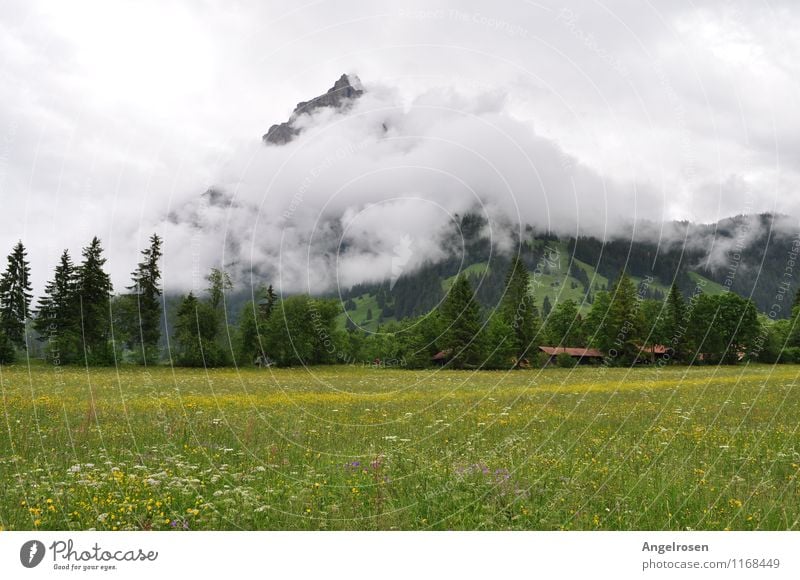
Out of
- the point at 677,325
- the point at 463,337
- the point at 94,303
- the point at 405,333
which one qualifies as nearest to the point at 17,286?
the point at 94,303

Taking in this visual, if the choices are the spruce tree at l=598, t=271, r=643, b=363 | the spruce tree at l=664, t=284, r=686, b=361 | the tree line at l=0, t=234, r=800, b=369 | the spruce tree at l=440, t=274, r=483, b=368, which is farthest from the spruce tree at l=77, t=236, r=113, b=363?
the spruce tree at l=664, t=284, r=686, b=361

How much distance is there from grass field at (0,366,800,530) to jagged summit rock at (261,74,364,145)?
520 cm

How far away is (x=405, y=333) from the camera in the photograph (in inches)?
2484

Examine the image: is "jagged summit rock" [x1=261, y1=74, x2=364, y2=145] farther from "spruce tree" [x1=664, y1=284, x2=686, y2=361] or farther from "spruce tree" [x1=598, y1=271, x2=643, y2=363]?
"spruce tree" [x1=664, y1=284, x2=686, y2=361]

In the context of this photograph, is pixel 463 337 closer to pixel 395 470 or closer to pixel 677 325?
pixel 677 325

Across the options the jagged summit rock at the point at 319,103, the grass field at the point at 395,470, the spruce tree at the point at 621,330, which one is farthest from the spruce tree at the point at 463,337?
the jagged summit rock at the point at 319,103

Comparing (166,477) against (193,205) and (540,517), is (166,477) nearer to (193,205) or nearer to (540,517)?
(193,205)

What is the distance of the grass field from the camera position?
20.3 ft

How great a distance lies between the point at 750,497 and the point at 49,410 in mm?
16581

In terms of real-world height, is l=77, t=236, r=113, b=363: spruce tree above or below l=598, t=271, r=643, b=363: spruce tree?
above

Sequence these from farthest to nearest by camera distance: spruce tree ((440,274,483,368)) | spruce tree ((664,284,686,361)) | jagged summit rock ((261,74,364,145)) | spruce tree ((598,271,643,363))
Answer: spruce tree ((664,284,686,361)) < spruce tree ((598,271,643,363)) < spruce tree ((440,274,483,368)) < jagged summit rock ((261,74,364,145))

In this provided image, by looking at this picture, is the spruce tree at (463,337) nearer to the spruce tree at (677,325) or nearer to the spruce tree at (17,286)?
the spruce tree at (677,325)

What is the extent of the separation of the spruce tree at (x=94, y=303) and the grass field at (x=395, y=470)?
3.33 m

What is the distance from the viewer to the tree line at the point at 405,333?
33812 millimetres
